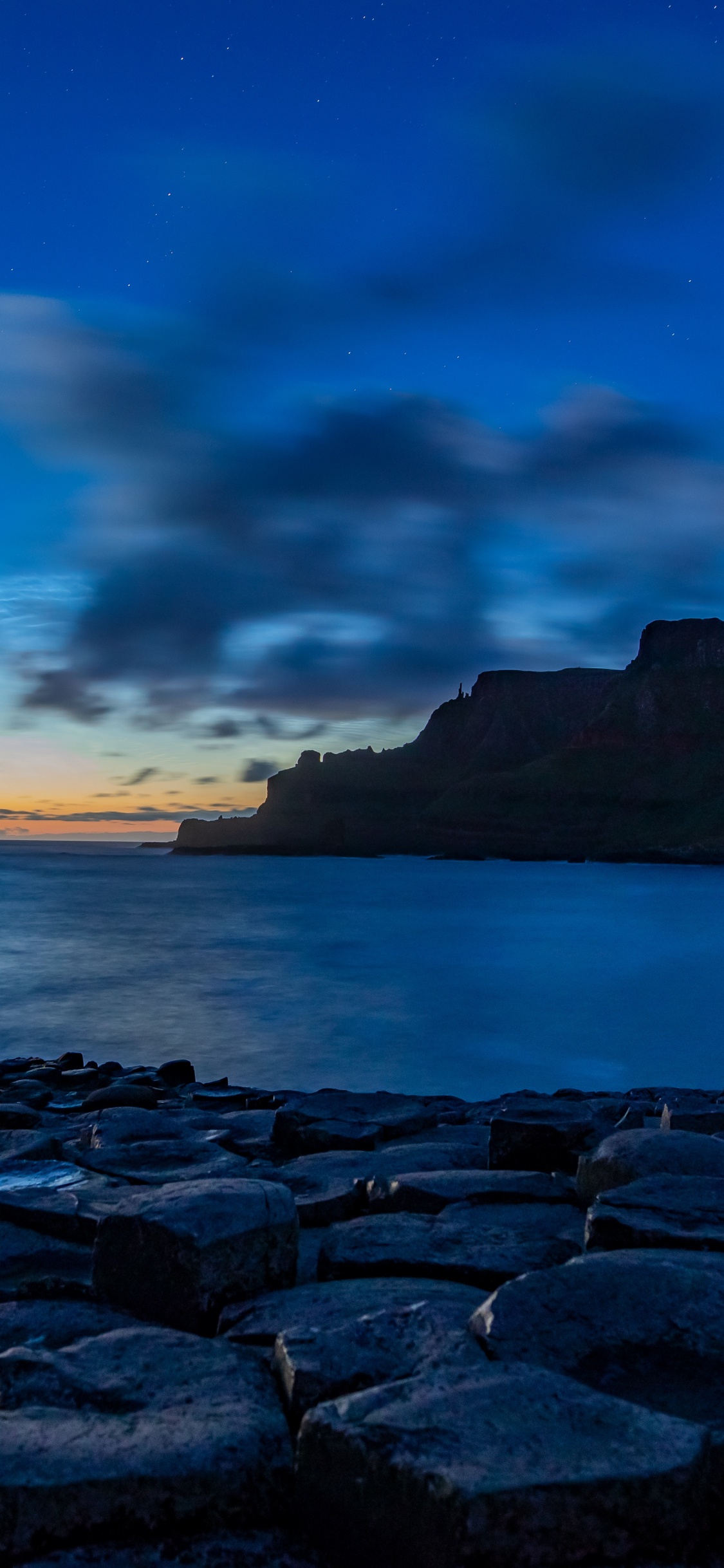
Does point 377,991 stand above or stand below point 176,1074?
below

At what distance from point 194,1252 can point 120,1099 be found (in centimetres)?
544

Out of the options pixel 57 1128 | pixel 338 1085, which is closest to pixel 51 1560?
pixel 57 1128

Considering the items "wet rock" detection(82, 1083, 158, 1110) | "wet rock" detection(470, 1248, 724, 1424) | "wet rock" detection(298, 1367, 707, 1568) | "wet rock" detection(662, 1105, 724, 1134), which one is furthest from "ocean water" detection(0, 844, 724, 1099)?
"wet rock" detection(298, 1367, 707, 1568)

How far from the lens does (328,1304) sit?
297 centimetres

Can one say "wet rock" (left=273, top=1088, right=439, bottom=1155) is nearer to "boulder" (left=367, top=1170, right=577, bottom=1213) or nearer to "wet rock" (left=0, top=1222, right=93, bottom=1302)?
"boulder" (left=367, top=1170, right=577, bottom=1213)

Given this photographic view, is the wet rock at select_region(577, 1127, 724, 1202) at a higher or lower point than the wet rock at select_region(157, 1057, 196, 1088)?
higher

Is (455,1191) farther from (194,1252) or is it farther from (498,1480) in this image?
(498,1480)

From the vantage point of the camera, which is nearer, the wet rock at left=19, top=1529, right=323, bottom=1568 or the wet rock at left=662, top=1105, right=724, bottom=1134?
the wet rock at left=19, top=1529, right=323, bottom=1568

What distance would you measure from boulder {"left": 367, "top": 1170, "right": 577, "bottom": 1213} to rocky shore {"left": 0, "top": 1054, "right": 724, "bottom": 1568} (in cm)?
1

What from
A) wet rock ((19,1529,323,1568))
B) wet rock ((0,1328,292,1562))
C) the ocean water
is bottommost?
the ocean water

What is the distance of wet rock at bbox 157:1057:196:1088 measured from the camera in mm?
10180

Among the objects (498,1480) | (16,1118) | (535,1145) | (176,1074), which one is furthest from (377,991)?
(498,1480)

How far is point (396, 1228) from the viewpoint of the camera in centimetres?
369

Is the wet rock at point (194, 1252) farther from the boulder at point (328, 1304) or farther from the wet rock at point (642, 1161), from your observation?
the wet rock at point (642, 1161)
